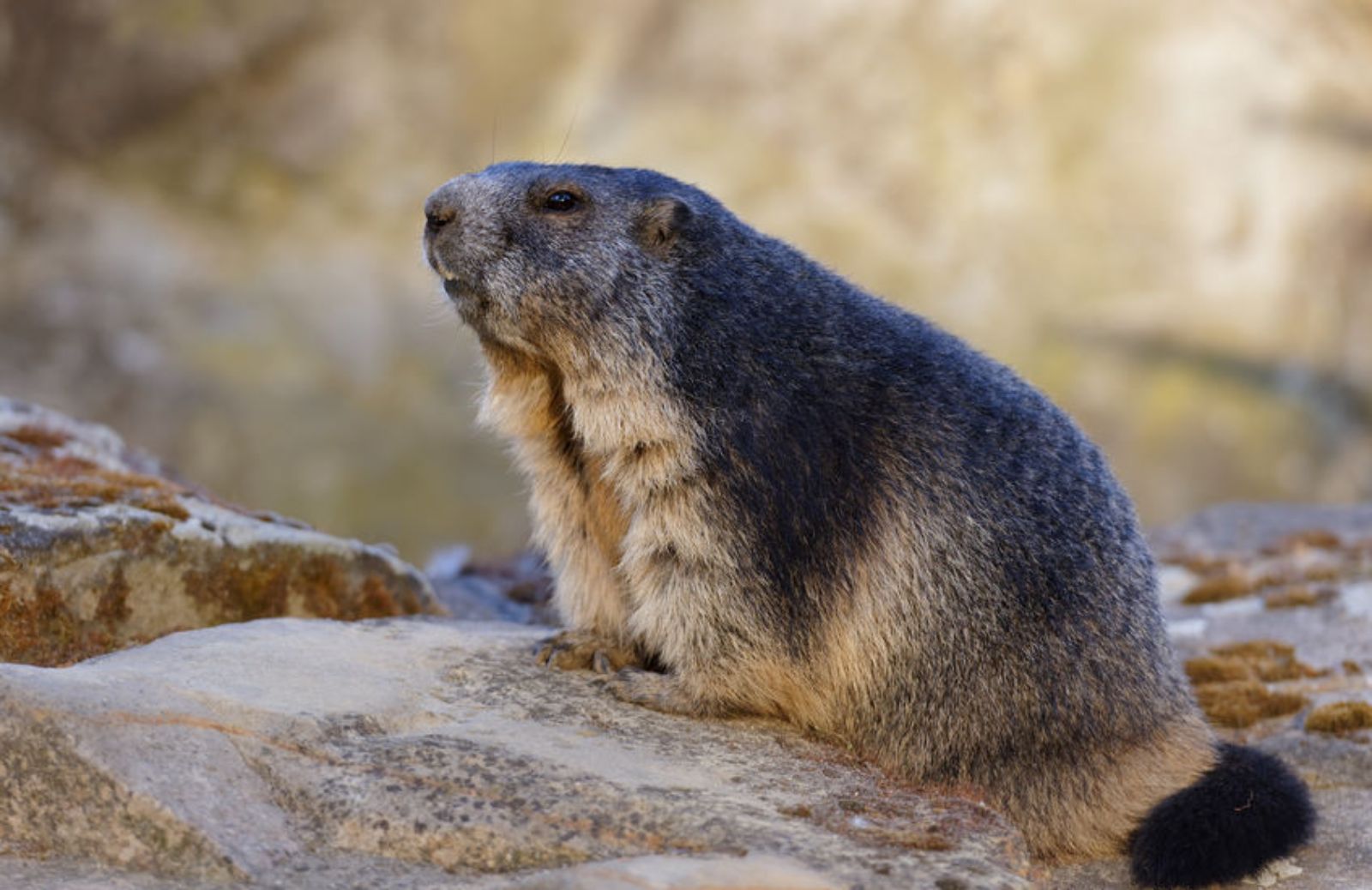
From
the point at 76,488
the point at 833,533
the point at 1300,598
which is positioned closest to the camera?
the point at 833,533

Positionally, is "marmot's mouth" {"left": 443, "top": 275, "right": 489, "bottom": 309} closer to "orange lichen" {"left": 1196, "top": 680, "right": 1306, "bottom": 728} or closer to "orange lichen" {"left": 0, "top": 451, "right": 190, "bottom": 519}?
"orange lichen" {"left": 0, "top": 451, "right": 190, "bottom": 519}

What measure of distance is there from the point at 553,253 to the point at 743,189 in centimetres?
1966

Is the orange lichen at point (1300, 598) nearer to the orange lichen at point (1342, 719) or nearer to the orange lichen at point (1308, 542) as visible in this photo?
the orange lichen at point (1308, 542)

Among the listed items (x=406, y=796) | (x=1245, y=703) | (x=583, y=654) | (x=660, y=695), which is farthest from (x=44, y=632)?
(x=1245, y=703)

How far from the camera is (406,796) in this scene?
5.61m

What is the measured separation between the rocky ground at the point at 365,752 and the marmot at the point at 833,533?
37 centimetres

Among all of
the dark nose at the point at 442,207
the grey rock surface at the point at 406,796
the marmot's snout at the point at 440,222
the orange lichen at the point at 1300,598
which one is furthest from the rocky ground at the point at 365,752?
the dark nose at the point at 442,207

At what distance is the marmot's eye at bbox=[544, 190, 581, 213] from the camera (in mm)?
7414

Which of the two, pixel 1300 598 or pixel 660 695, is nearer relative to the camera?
pixel 660 695

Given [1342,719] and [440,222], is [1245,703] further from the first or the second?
[440,222]

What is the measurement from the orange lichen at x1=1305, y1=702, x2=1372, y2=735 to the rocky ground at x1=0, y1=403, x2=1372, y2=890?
0.07 feet

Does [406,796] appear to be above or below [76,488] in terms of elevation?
below

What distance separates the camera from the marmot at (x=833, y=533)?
700 cm

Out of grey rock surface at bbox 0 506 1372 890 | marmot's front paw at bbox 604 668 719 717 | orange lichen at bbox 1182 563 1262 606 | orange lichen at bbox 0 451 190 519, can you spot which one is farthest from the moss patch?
orange lichen at bbox 0 451 190 519
